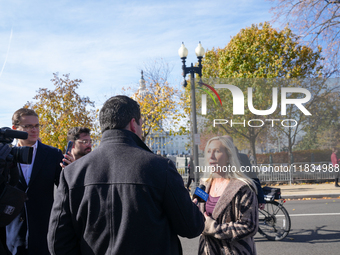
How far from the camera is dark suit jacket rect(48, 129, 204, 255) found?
173 cm

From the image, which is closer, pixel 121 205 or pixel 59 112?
pixel 121 205

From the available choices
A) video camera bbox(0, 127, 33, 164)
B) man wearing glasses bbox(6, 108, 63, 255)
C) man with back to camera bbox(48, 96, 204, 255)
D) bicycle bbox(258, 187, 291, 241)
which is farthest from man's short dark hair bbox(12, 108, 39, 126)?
bicycle bbox(258, 187, 291, 241)

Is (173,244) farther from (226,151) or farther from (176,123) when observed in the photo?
(176,123)

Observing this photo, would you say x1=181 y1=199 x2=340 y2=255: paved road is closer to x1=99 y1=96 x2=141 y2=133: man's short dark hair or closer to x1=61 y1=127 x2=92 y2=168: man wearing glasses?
x1=61 y1=127 x2=92 y2=168: man wearing glasses

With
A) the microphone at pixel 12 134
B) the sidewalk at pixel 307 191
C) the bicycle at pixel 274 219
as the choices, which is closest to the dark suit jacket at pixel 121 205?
the microphone at pixel 12 134

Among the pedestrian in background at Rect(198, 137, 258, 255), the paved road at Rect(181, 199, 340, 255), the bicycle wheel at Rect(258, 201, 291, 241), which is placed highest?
the pedestrian in background at Rect(198, 137, 258, 255)

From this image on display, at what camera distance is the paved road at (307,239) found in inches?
212

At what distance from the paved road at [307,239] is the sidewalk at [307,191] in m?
3.81

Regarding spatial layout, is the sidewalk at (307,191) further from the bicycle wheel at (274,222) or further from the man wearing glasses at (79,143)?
the man wearing glasses at (79,143)

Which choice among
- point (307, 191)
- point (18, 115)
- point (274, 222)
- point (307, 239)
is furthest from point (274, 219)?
point (307, 191)

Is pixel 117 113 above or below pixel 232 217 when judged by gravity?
above

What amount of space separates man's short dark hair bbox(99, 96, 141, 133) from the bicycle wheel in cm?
496

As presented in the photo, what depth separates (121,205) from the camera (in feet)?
5.75

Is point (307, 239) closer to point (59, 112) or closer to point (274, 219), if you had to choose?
point (274, 219)
